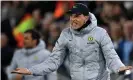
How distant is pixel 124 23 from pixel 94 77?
5439mm

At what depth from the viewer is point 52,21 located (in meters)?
16.8

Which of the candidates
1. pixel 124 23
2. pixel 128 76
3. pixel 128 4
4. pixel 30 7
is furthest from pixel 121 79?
pixel 30 7

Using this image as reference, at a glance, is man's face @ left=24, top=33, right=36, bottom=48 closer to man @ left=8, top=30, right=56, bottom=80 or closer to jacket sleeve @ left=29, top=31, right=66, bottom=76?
man @ left=8, top=30, right=56, bottom=80

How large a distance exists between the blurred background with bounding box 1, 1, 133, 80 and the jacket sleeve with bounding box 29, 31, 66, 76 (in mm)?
2545

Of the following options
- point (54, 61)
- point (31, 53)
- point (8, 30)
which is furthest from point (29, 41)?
point (8, 30)

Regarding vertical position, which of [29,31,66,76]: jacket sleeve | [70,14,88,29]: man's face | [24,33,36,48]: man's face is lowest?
[29,31,66,76]: jacket sleeve

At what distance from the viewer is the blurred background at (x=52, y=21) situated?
1405 centimetres

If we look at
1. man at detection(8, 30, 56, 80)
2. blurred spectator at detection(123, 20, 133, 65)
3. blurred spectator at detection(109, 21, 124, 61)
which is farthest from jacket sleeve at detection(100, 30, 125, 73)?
blurred spectator at detection(109, 21, 124, 61)

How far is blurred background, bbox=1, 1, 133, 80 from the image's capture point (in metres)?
14.0

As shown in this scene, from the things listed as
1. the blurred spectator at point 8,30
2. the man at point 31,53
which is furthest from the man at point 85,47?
the blurred spectator at point 8,30

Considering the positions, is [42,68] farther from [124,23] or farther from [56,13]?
[56,13]

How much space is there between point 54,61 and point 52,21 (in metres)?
7.34

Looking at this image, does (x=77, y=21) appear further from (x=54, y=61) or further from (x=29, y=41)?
(x=29, y=41)

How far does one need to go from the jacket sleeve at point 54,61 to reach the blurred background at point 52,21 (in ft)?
8.35
